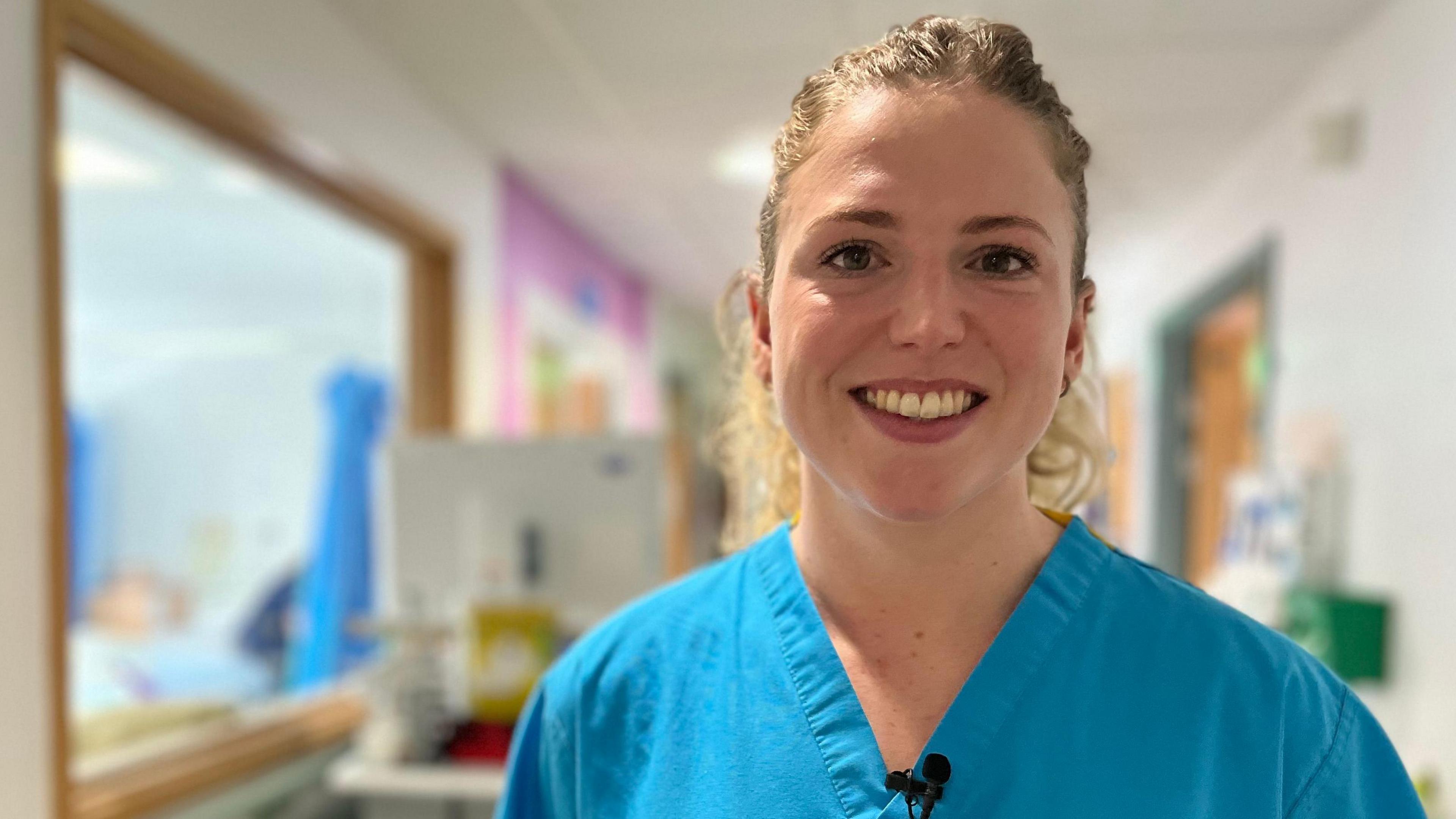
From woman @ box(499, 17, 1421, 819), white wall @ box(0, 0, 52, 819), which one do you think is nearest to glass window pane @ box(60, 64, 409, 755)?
white wall @ box(0, 0, 52, 819)

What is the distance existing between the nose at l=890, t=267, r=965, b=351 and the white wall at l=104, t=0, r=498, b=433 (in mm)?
1842

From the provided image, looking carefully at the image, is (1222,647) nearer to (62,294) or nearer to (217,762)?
(62,294)

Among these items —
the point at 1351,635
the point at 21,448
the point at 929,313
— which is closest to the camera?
the point at 929,313

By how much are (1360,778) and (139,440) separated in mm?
7181

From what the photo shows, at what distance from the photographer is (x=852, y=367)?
79cm

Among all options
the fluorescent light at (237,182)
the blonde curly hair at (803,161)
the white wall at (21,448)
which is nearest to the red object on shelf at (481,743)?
the white wall at (21,448)

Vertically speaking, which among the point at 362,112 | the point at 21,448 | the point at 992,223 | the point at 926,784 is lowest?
the point at 926,784

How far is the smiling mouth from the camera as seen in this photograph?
0.77 meters

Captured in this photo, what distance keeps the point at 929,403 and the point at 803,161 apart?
22 cm

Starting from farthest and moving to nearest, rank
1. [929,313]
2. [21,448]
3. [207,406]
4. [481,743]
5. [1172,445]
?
1. [207,406]
2. [1172,445]
3. [481,743]
4. [21,448]
5. [929,313]

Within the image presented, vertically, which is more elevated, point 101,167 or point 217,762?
point 101,167

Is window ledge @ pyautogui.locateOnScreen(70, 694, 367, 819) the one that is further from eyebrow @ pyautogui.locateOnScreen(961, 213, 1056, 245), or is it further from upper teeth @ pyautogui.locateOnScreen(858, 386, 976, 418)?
eyebrow @ pyautogui.locateOnScreen(961, 213, 1056, 245)

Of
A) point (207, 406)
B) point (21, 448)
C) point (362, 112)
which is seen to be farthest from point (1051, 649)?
point (207, 406)

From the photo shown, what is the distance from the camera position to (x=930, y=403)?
30.5 inches
